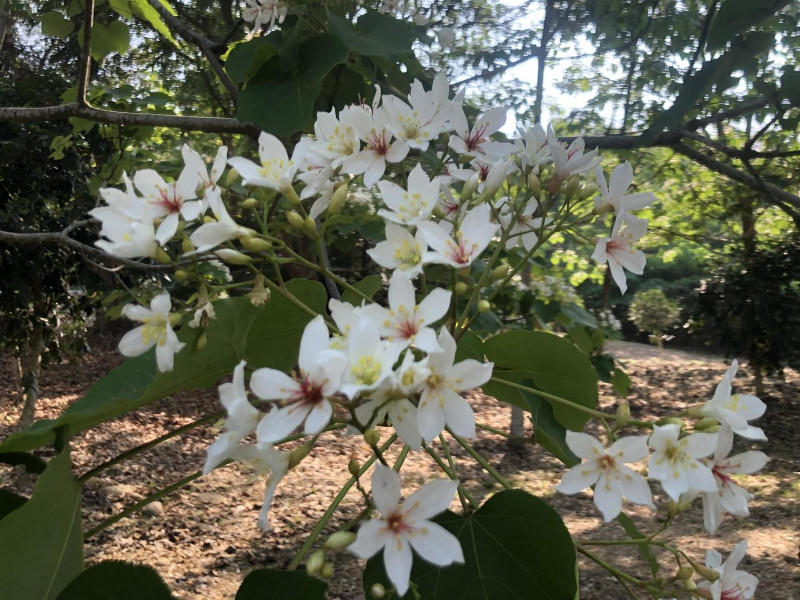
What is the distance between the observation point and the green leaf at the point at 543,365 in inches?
33.0

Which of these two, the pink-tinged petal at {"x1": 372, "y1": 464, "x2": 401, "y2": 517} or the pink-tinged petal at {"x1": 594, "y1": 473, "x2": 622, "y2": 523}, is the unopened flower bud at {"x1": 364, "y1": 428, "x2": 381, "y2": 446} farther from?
the pink-tinged petal at {"x1": 594, "y1": 473, "x2": 622, "y2": 523}

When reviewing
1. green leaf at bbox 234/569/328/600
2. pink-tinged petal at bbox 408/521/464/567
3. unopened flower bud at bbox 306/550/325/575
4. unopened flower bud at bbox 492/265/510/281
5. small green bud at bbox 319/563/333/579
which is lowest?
green leaf at bbox 234/569/328/600

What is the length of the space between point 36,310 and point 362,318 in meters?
4.31

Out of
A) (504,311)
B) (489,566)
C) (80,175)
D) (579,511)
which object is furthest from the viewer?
(80,175)

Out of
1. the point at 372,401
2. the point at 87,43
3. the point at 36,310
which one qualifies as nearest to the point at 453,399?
the point at 372,401

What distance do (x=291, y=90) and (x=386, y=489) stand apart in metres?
1.19

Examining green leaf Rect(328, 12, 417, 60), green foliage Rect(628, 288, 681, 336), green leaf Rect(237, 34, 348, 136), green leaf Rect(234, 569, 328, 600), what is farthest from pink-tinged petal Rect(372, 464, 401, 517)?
green foliage Rect(628, 288, 681, 336)

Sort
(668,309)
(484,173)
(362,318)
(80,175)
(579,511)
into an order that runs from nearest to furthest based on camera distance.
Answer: (362,318) < (484,173) < (579,511) < (80,175) < (668,309)

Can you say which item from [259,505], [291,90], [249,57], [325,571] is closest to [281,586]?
[325,571]

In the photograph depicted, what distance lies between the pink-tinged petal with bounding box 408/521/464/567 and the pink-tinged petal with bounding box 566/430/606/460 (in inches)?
6.1

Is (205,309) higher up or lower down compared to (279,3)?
lower down

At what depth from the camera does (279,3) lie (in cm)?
157

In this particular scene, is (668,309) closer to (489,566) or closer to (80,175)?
(80,175)

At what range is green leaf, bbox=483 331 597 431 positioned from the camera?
0.84 meters
